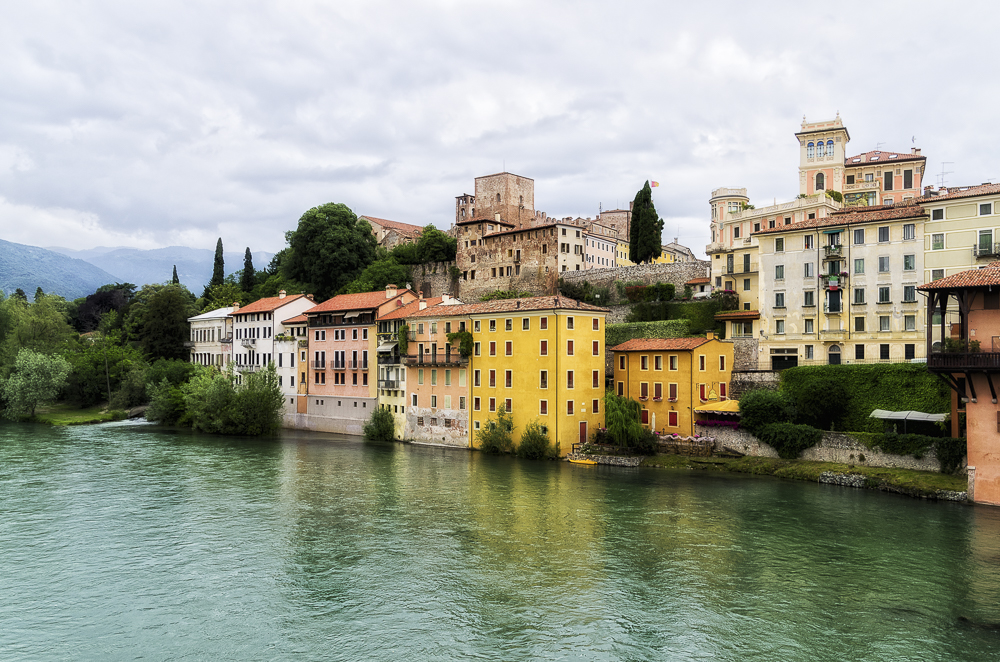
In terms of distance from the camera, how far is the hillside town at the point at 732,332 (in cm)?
3672

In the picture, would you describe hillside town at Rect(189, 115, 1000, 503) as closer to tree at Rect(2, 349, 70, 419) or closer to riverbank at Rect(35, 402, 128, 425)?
riverbank at Rect(35, 402, 128, 425)

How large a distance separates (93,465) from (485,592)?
2761cm

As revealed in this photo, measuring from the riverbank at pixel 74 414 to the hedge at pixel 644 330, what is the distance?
42858 millimetres

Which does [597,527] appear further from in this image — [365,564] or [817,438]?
[817,438]

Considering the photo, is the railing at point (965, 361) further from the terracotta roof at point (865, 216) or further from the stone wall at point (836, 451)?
the terracotta roof at point (865, 216)

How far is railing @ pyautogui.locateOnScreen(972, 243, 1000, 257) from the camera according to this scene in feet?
120

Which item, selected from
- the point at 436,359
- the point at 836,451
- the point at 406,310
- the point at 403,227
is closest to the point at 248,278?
the point at 403,227

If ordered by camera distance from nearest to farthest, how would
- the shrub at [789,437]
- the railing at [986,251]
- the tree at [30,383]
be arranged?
the shrub at [789,437] → the railing at [986,251] → the tree at [30,383]

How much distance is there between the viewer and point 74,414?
6316 cm

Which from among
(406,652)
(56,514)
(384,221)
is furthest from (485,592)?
(384,221)

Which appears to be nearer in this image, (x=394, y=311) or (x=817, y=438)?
(x=817, y=438)

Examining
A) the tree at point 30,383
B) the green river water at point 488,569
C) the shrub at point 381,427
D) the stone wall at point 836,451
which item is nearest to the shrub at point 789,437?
the stone wall at point 836,451

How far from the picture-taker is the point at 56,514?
88.9 ft

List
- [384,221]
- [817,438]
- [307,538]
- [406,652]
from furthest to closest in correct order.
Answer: [384,221] → [817,438] → [307,538] → [406,652]
